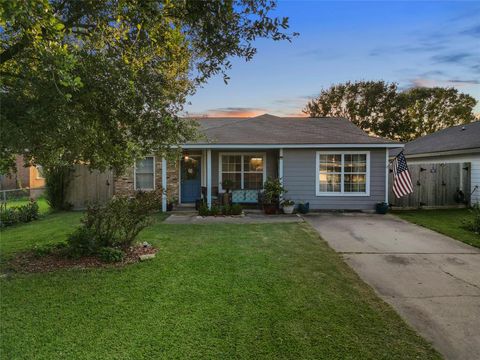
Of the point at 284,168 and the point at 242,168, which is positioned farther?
the point at 242,168

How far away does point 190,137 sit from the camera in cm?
622

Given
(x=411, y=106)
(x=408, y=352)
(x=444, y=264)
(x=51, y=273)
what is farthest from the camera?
(x=411, y=106)

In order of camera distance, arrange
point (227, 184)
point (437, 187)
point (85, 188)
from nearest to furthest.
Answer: point (227, 184)
point (437, 187)
point (85, 188)

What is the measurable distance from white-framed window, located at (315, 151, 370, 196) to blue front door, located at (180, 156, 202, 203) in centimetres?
515

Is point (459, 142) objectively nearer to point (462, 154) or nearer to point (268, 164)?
point (462, 154)

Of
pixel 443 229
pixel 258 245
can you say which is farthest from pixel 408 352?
pixel 443 229

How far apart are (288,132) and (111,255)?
31.7 feet

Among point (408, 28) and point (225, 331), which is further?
point (408, 28)

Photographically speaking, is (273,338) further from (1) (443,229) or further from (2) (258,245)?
(1) (443,229)

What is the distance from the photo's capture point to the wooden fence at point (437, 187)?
1364cm

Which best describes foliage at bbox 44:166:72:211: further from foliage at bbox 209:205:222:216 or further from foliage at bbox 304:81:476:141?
foliage at bbox 304:81:476:141

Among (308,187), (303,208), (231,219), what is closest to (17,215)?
(231,219)

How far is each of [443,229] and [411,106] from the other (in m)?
28.1

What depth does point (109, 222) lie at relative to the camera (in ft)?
20.5
